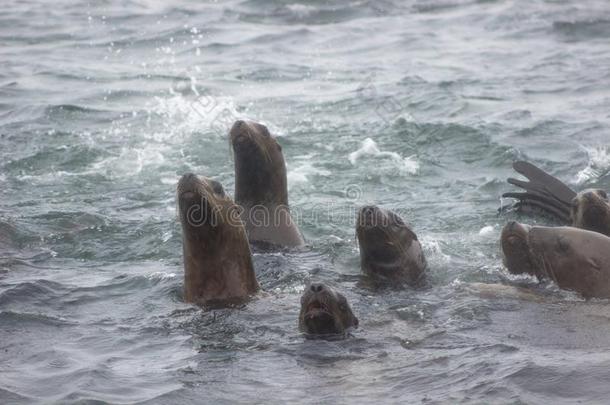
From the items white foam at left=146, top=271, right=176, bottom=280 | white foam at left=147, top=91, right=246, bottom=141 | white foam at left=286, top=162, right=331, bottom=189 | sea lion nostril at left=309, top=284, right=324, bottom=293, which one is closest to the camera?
sea lion nostril at left=309, top=284, right=324, bottom=293

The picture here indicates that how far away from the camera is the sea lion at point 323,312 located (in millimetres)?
6422

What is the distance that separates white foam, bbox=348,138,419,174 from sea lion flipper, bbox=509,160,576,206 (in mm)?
2468

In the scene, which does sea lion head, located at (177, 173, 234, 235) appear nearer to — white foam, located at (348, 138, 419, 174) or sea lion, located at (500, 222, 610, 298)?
sea lion, located at (500, 222, 610, 298)

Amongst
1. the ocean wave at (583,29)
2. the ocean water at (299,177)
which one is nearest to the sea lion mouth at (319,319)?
the ocean water at (299,177)

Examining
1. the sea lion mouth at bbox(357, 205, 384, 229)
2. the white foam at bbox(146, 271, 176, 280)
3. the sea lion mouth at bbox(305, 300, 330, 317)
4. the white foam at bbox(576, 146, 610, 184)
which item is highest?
the sea lion mouth at bbox(357, 205, 384, 229)

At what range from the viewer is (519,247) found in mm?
7695

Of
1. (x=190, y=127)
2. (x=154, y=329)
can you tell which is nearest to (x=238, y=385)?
(x=154, y=329)

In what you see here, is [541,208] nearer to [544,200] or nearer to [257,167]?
[544,200]

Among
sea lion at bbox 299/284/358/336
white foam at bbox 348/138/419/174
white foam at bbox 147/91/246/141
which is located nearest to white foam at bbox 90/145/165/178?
white foam at bbox 147/91/246/141

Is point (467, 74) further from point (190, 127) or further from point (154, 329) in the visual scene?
point (154, 329)

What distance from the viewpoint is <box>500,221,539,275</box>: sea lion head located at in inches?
302

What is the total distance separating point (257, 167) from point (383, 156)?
3697mm

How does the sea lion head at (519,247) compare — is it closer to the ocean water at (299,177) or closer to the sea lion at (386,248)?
the ocean water at (299,177)

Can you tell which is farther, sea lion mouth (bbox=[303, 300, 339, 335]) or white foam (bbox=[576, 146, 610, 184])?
white foam (bbox=[576, 146, 610, 184])
